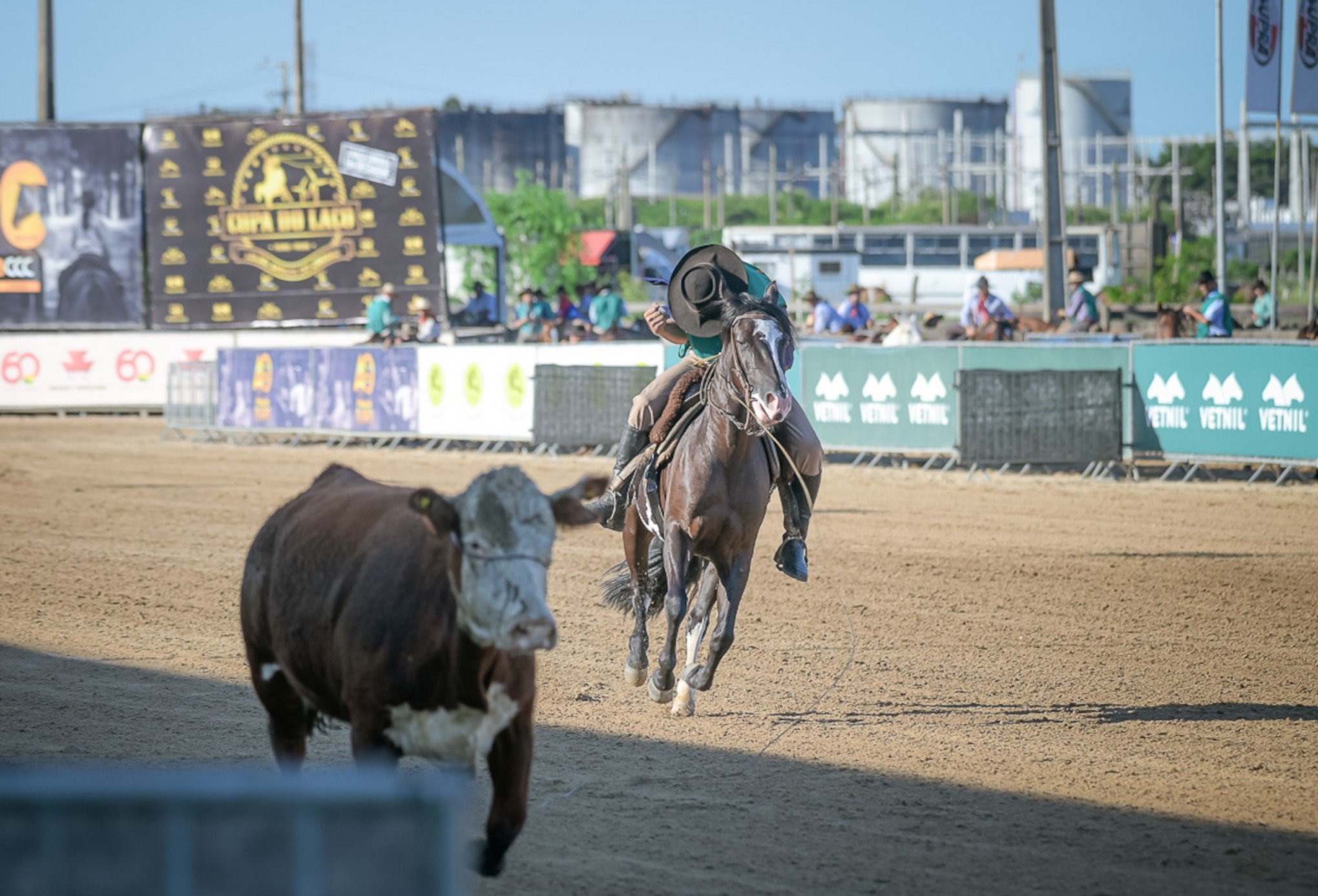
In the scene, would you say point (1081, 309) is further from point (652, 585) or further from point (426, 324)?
point (652, 585)

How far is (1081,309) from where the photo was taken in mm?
24406

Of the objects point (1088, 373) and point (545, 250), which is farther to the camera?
point (545, 250)

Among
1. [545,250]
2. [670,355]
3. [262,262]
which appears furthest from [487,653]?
[545,250]

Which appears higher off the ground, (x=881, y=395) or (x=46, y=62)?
(x=46, y=62)

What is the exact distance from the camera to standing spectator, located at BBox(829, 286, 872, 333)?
26438 millimetres

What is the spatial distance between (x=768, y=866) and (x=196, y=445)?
2350 cm

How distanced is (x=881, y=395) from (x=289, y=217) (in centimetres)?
1763

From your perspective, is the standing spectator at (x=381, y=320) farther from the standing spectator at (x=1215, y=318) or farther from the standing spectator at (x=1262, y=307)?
the standing spectator at (x=1262, y=307)

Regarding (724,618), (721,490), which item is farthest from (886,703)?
(721,490)

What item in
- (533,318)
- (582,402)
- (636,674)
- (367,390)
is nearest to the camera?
(636,674)

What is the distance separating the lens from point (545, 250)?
75.5 m

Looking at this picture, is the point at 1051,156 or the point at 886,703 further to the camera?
the point at 1051,156

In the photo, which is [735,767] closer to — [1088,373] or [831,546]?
[831,546]

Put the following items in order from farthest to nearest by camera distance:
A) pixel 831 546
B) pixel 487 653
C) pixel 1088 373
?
pixel 1088 373
pixel 831 546
pixel 487 653
